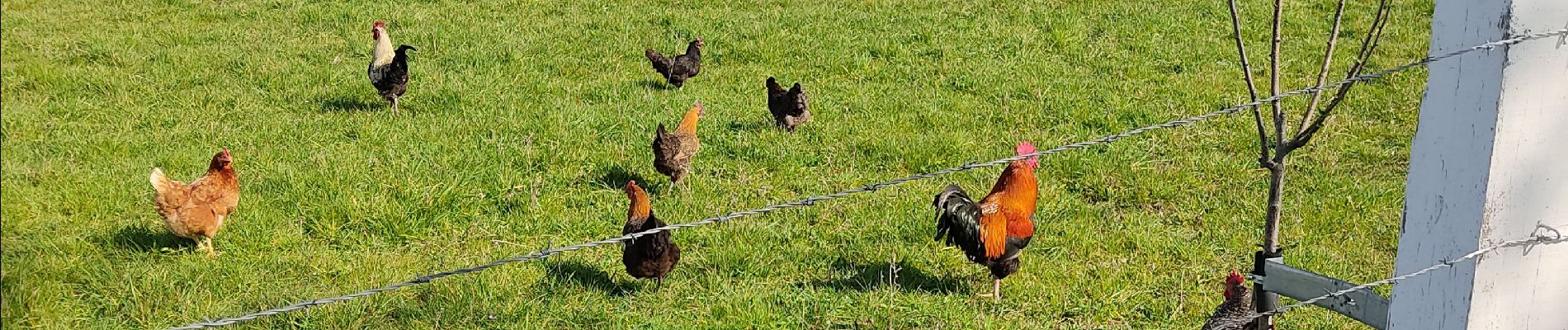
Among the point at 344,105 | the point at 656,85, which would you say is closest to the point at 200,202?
the point at 344,105

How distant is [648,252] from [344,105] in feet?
13.3

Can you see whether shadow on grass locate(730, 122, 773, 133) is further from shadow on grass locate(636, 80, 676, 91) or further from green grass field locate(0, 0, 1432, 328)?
shadow on grass locate(636, 80, 676, 91)

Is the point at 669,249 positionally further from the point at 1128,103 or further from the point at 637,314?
the point at 1128,103

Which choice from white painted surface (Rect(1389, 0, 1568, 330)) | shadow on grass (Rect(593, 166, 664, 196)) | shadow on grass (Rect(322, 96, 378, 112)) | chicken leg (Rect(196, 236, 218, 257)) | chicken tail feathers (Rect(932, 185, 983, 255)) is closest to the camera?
white painted surface (Rect(1389, 0, 1568, 330))

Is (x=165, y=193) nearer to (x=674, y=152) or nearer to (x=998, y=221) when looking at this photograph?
(x=674, y=152)

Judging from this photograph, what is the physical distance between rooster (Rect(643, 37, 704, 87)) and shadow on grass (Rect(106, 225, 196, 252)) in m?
3.49

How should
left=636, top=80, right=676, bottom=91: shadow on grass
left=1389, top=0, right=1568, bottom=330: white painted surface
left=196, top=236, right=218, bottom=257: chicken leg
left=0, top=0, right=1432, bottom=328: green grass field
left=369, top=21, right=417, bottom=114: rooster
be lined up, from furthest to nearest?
left=636, top=80, right=676, bottom=91: shadow on grass, left=369, top=21, right=417, bottom=114: rooster, left=196, top=236, right=218, bottom=257: chicken leg, left=0, top=0, right=1432, bottom=328: green grass field, left=1389, top=0, right=1568, bottom=330: white painted surface

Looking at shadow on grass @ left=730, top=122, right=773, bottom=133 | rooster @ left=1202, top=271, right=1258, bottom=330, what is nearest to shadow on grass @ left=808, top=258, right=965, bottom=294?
rooster @ left=1202, top=271, right=1258, bottom=330

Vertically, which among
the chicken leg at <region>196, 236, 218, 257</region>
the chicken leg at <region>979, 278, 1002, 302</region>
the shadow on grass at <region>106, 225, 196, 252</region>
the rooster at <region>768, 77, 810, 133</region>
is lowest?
the shadow on grass at <region>106, 225, 196, 252</region>

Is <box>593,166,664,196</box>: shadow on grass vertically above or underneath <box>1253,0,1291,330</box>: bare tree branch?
underneath

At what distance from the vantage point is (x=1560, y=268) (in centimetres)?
199

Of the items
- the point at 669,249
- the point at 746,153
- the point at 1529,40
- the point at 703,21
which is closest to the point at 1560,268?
the point at 1529,40

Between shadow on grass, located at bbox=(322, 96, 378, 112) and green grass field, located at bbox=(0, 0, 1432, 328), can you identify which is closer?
green grass field, located at bbox=(0, 0, 1432, 328)

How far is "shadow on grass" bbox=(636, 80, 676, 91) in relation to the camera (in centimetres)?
813
